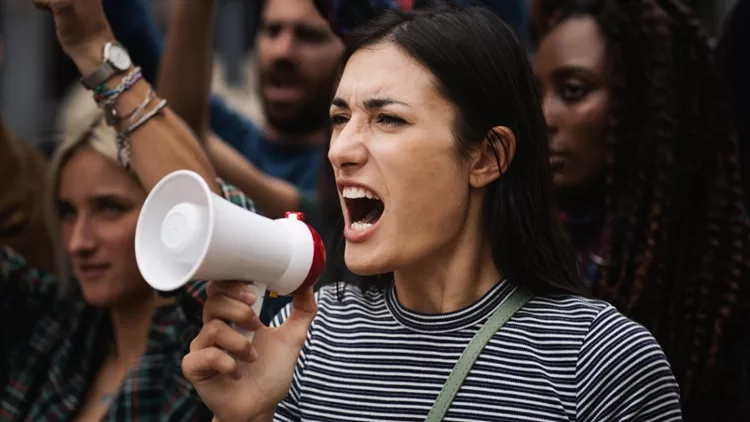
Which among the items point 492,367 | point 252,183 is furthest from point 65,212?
point 492,367

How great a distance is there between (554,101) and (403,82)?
1.28 metres

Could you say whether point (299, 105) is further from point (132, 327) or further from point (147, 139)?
point (147, 139)

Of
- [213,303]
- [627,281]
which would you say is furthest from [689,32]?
[213,303]

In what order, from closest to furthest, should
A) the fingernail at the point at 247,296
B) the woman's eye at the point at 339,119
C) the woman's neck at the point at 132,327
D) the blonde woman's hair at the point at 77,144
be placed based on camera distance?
the fingernail at the point at 247,296 < the woman's eye at the point at 339,119 < the woman's neck at the point at 132,327 < the blonde woman's hair at the point at 77,144

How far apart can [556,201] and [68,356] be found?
1596 mm

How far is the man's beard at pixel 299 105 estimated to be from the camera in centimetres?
435

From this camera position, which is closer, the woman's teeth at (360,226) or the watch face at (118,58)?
the woman's teeth at (360,226)

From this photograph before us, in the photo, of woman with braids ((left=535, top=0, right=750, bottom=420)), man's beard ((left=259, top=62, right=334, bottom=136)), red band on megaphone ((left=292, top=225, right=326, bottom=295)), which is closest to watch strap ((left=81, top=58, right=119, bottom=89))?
red band on megaphone ((left=292, top=225, right=326, bottom=295))

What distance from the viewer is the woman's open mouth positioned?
2281 mm

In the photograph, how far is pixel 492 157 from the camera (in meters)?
2.38

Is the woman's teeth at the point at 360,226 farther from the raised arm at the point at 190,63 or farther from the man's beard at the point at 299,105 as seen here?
the man's beard at the point at 299,105

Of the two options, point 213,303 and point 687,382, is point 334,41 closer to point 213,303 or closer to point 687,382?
point 687,382

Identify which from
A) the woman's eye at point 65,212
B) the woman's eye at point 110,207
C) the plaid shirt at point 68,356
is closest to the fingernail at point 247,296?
the plaid shirt at point 68,356

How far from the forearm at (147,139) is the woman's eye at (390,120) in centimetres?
59
